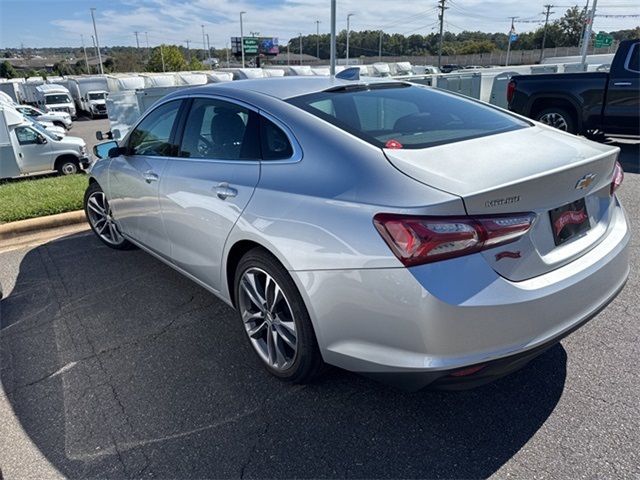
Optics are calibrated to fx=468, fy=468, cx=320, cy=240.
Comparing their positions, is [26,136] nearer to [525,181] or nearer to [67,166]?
[67,166]

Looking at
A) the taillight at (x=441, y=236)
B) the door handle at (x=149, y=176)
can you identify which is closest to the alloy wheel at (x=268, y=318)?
the taillight at (x=441, y=236)

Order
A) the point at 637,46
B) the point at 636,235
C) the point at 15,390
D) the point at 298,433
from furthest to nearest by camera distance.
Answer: the point at 637,46, the point at 636,235, the point at 15,390, the point at 298,433

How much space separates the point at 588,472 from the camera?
2043mm

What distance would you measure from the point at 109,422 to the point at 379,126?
85.1 inches

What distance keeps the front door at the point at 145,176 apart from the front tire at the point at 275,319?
3.55 ft

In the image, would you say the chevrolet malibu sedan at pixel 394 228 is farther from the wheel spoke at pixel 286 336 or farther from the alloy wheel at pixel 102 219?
the alloy wheel at pixel 102 219

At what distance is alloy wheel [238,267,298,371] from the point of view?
2.57 meters

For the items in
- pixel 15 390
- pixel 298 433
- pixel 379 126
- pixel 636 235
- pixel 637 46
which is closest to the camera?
pixel 298 433

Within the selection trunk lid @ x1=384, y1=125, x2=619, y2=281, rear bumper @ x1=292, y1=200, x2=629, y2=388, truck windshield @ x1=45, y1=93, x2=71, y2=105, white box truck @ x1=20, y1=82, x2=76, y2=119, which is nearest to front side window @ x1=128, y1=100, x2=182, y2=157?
rear bumper @ x1=292, y1=200, x2=629, y2=388

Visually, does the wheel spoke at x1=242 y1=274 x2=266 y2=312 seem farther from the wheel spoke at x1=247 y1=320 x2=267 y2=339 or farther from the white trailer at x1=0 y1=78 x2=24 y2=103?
the white trailer at x1=0 y1=78 x2=24 y2=103

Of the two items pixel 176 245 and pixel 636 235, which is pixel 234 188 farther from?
pixel 636 235

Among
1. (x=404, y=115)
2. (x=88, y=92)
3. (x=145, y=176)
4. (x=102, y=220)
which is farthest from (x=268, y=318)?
(x=88, y=92)

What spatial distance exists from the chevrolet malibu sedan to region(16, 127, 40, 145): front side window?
1213 centimetres

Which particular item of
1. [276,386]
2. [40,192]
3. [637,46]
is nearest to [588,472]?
[276,386]
